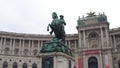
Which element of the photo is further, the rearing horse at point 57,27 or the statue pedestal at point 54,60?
the rearing horse at point 57,27

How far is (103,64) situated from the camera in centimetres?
5944

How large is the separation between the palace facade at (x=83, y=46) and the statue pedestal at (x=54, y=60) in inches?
1820

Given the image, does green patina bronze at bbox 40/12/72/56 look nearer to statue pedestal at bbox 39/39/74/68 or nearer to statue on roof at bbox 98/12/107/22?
statue pedestal at bbox 39/39/74/68

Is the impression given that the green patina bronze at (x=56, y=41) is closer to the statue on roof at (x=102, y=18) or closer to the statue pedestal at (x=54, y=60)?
the statue pedestal at (x=54, y=60)

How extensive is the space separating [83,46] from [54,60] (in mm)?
52366

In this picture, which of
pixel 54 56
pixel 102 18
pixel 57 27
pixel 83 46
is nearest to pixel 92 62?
pixel 83 46

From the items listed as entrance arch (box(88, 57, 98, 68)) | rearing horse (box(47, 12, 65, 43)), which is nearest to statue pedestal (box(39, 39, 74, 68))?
rearing horse (box(47, 12, 65, 43))

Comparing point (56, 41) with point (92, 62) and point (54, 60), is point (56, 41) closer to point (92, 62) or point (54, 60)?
point (54, 60)

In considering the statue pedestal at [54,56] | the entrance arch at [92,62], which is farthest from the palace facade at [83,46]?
the statue pedestal at [54,56]

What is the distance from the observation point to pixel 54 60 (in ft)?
41.6

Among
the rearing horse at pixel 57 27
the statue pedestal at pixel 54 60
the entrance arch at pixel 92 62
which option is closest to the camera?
the statue pedestal at pixel 54 60

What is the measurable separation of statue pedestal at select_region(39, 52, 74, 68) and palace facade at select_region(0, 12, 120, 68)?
46224 millimetres

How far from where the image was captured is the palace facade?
60062 millimetres

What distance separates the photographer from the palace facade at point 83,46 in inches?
2365
